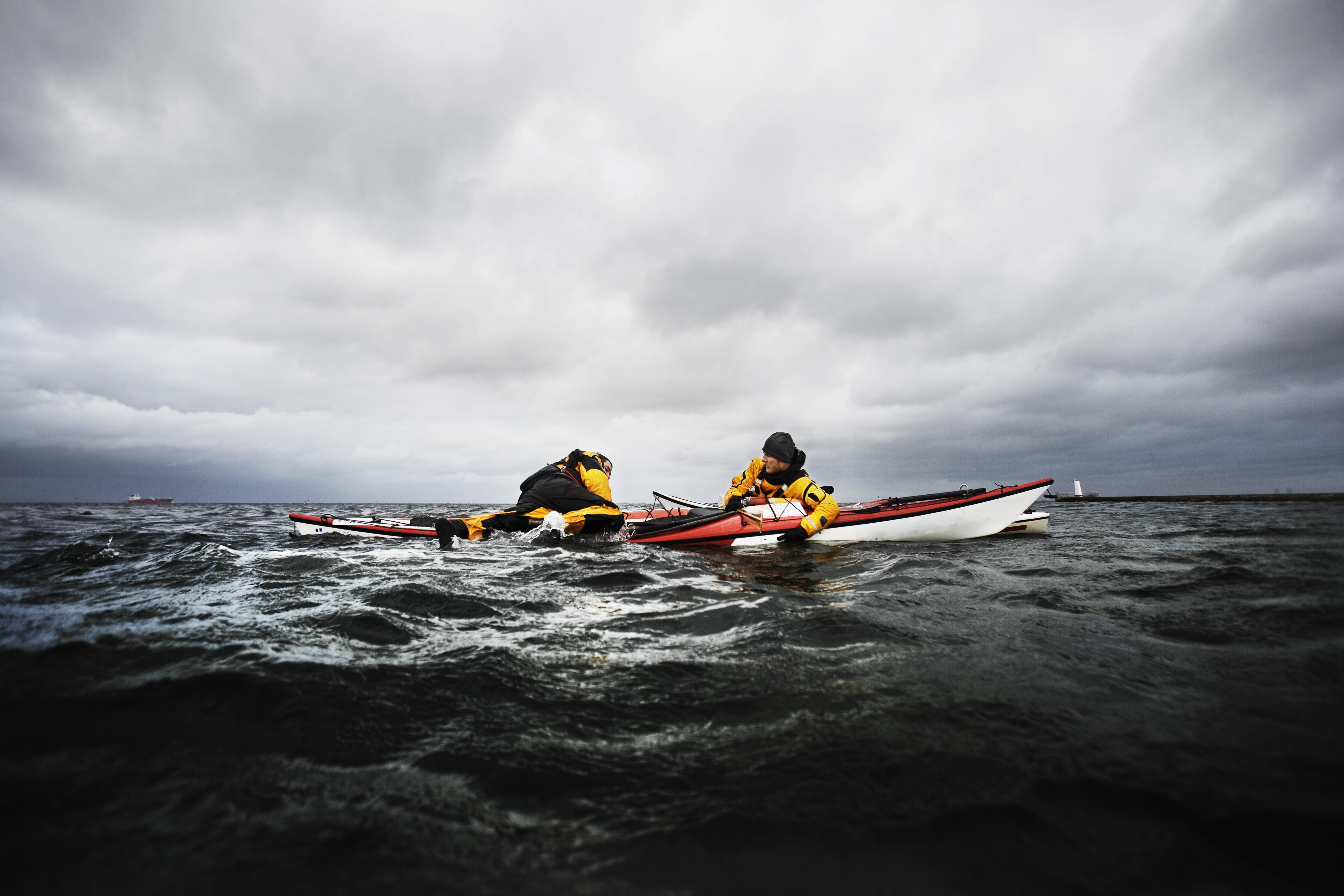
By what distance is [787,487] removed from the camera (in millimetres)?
10672

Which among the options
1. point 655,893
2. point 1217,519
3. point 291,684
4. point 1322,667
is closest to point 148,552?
point 291,684

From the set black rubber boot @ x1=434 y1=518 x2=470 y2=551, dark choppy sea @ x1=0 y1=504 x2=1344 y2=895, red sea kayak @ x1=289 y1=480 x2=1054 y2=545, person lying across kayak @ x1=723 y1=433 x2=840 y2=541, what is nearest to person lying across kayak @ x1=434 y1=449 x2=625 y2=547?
black rubber boot @ x1=434 y1=518 x2=470 y2=551

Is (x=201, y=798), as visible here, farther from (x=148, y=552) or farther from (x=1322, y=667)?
(x=148, y=552)

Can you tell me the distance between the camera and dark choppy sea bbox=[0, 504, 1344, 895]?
4.33 ft

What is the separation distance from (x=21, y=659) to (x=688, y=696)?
3507mm

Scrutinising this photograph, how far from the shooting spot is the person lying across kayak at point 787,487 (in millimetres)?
9273

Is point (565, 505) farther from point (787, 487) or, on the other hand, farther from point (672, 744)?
point (672, 744)

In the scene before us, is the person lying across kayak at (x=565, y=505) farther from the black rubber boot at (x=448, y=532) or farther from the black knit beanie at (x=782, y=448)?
the black knit beanie at (x=782, y=448)

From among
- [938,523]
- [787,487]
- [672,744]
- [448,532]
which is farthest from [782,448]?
[672,744]

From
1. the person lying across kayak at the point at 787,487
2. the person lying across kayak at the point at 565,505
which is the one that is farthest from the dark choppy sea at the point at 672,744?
the person lying across kayak at the point at 565,505

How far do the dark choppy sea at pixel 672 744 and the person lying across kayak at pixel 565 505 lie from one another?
18.7 feet

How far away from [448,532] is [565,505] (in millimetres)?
2241

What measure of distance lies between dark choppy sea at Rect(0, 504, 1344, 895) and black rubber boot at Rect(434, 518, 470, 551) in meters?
4.98

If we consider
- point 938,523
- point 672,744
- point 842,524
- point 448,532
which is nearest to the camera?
point 672,744
